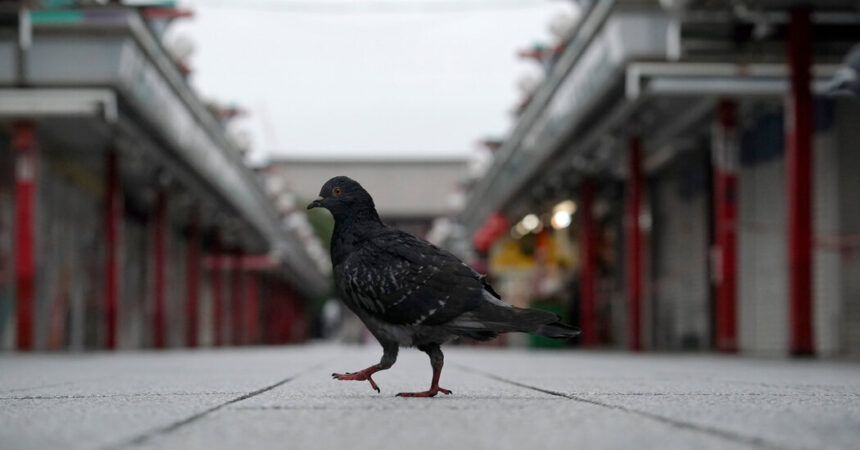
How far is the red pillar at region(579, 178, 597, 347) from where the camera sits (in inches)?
967

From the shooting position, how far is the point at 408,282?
4.87 m

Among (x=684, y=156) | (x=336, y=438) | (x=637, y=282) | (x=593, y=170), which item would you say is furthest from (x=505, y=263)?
(x=336, y=438)

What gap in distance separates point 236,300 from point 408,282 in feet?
139

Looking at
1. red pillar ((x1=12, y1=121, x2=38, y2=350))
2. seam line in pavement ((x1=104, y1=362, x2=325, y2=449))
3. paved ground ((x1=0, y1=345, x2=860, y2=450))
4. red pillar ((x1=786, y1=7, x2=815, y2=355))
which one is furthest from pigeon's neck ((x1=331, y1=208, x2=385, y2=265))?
red pillar ((x1=12, y1=121, x2=38, y2=350))

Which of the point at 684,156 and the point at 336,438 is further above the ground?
the point at 684,156

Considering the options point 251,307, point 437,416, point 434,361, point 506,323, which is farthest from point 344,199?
point 251,307

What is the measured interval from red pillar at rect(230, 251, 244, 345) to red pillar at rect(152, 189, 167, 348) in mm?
17915

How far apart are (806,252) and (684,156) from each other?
10138 mm

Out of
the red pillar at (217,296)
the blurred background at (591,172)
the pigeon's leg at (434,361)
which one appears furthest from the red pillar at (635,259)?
the red pillar at (217,296)

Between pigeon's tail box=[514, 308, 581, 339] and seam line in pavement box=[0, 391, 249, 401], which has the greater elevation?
pigeon's tail box=[514, 308, 581, 339]

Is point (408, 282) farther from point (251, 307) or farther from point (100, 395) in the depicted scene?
point (251, 307)

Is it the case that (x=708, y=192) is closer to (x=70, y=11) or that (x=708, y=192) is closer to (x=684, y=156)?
(x=684, y=156)

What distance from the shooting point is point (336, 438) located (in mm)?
3350

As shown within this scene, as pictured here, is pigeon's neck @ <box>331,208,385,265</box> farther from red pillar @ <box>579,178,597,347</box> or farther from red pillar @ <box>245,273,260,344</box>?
red pillar @ <box>245,273,260,344</box>
